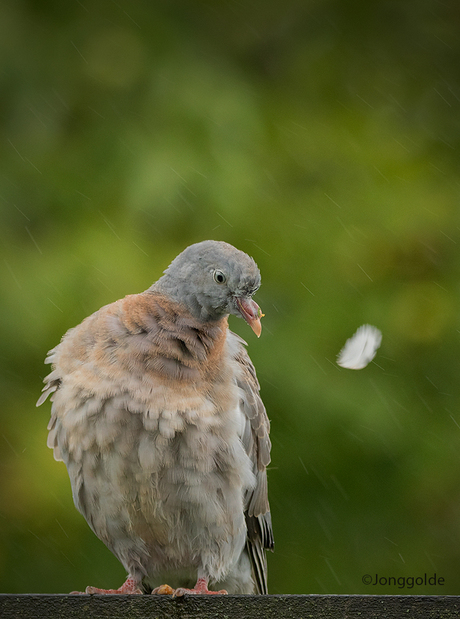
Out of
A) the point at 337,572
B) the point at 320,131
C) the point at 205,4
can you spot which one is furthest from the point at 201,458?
the point at 205,4

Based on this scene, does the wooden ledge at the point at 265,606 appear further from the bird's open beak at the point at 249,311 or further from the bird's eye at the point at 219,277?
the bird's eye at the point at 219,277

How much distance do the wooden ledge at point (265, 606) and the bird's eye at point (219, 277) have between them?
1286mm

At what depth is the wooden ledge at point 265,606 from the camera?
2256 mm

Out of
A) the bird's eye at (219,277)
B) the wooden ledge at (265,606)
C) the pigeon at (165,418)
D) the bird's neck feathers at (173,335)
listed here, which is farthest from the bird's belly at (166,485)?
the wooden ledge at (265,606)

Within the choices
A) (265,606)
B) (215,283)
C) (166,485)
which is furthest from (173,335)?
(265,606)

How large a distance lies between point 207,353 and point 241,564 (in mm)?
1172

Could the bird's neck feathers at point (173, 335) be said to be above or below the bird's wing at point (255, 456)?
above

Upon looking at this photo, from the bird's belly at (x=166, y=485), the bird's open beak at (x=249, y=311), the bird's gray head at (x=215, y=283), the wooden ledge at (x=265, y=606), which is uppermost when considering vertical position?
the bird's gray head at (x=215, y=283)

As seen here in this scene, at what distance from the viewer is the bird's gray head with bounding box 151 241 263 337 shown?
320 centimetres

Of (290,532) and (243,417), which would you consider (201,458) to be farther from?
(290,532)

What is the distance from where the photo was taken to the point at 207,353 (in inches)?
131

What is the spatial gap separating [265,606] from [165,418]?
1008 millimetres

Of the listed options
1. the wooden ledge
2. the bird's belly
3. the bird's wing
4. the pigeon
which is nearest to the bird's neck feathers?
the pigeon

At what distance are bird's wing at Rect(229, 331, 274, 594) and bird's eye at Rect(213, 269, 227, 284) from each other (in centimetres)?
55
